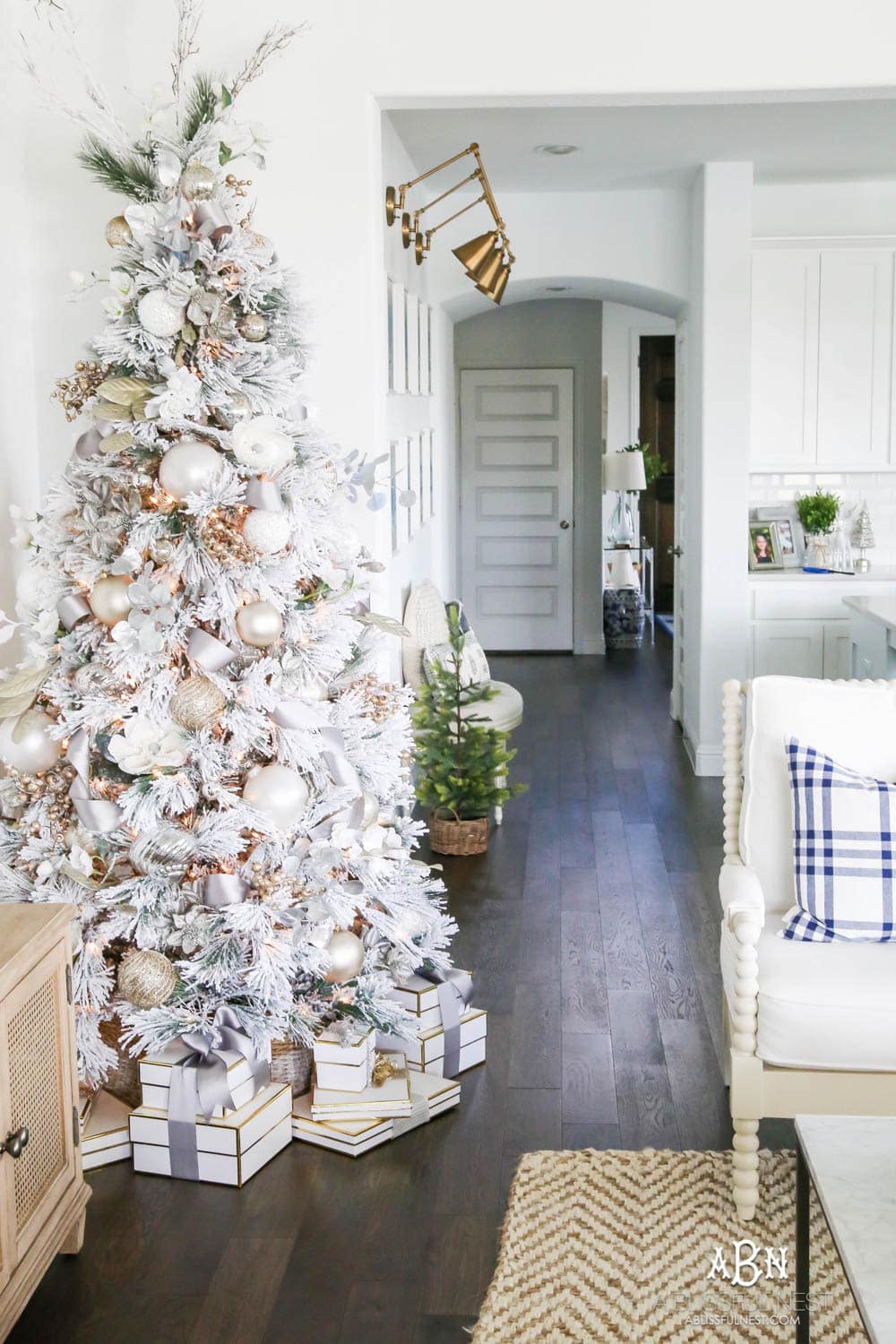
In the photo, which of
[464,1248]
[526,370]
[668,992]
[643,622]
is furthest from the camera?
[643,622]

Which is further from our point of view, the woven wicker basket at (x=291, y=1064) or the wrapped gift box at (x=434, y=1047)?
the wrapped gift box at (x=434, y=1047)

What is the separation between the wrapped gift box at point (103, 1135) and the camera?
274 centimetres

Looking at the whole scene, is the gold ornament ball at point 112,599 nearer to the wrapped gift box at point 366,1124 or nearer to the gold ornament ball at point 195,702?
the gold ornament ball at point 195,702

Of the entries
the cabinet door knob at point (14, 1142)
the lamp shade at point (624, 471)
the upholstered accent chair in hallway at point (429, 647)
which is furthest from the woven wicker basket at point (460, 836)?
the lamp shade at point (624, 471)

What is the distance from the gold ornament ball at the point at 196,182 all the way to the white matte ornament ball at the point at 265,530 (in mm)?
657

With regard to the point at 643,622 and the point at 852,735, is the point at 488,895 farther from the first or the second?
the point at 643,622

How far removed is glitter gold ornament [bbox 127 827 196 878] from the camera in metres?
2.75

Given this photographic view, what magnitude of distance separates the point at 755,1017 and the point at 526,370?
7.81 m

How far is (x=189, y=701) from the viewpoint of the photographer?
272 cm

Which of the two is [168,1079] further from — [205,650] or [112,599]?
[112,599]

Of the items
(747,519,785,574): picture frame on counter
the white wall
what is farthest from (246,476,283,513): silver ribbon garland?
the white wall

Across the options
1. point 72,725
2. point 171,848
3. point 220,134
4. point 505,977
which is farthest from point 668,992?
point 220,134

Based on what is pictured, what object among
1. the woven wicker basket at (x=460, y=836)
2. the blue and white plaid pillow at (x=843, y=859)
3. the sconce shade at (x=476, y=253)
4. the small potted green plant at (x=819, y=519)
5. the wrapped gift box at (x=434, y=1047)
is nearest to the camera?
the blue and white plaid pillow at (x=843, y=859)

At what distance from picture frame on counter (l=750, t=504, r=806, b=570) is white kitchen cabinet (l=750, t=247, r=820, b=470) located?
305 mm
